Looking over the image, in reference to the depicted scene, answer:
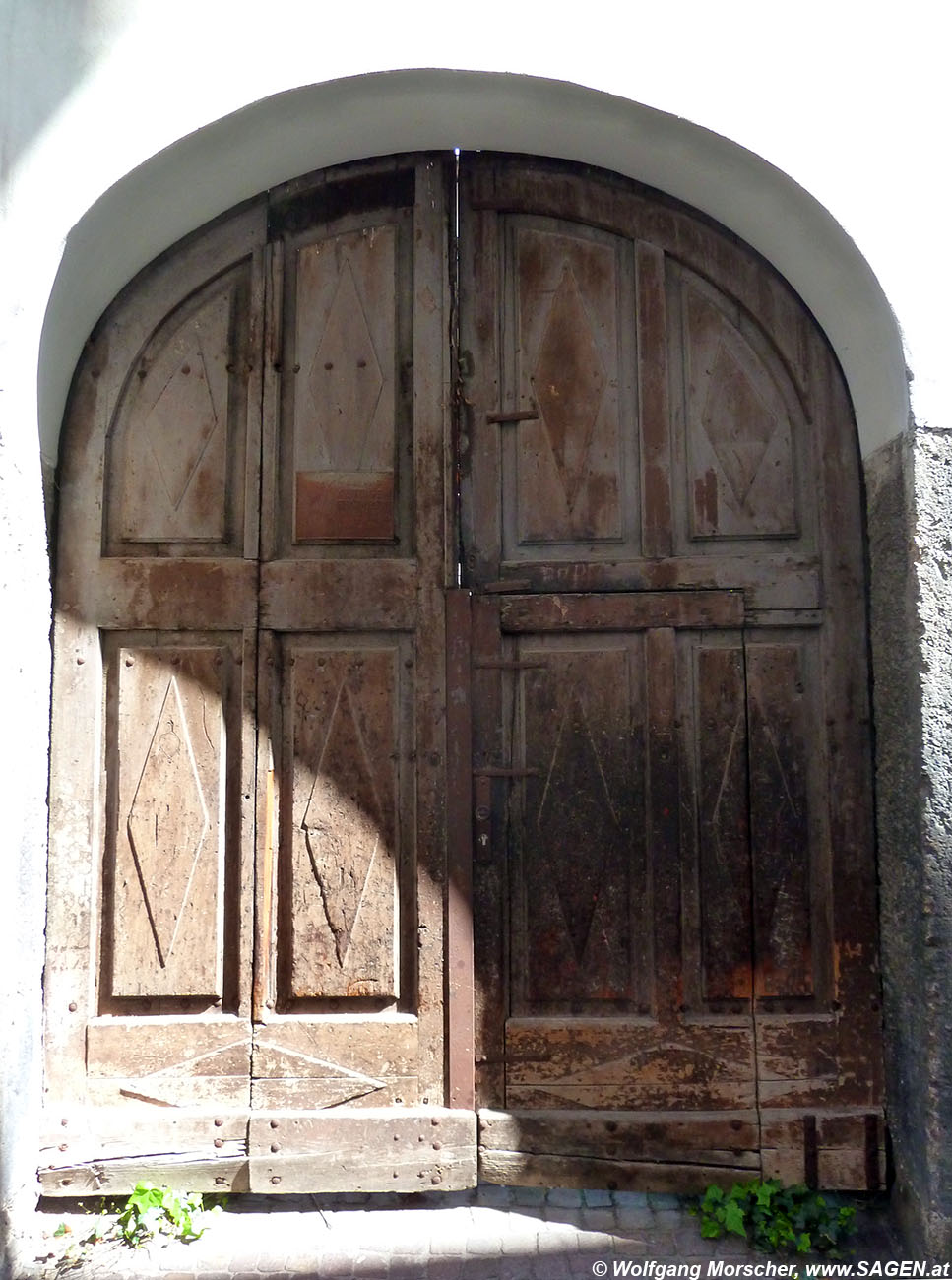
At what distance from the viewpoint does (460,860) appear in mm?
2850

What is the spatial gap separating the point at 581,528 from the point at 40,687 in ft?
5.05

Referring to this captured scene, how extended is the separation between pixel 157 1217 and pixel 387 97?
306 centimetres

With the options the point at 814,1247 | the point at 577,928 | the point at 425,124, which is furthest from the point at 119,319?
the point at 814,1247

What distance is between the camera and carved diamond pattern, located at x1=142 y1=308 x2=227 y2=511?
2.94 meters

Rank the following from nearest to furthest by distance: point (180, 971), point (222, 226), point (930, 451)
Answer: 1. point (930, 451)
2. point (180, 971)
3. point (222, 226)

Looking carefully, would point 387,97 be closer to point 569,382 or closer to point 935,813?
point 569,382

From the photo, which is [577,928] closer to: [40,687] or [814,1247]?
[814,1247]

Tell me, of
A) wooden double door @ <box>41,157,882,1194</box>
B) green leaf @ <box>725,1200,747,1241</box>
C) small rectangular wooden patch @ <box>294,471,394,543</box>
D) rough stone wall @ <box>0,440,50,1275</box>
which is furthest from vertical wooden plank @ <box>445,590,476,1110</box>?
rough stone wall @ <box>0,440,50,1275</box>

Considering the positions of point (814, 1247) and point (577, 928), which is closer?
point (814, 1247)

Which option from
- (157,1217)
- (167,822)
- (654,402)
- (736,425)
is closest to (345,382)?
(654,402)

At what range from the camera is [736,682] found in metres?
2.90

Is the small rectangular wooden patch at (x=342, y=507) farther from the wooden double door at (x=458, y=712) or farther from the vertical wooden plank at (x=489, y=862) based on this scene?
the vertical wooden plank at (x=489, y=862)

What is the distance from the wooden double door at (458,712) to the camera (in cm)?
280

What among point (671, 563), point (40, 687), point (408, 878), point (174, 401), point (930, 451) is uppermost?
point (174, 401)
